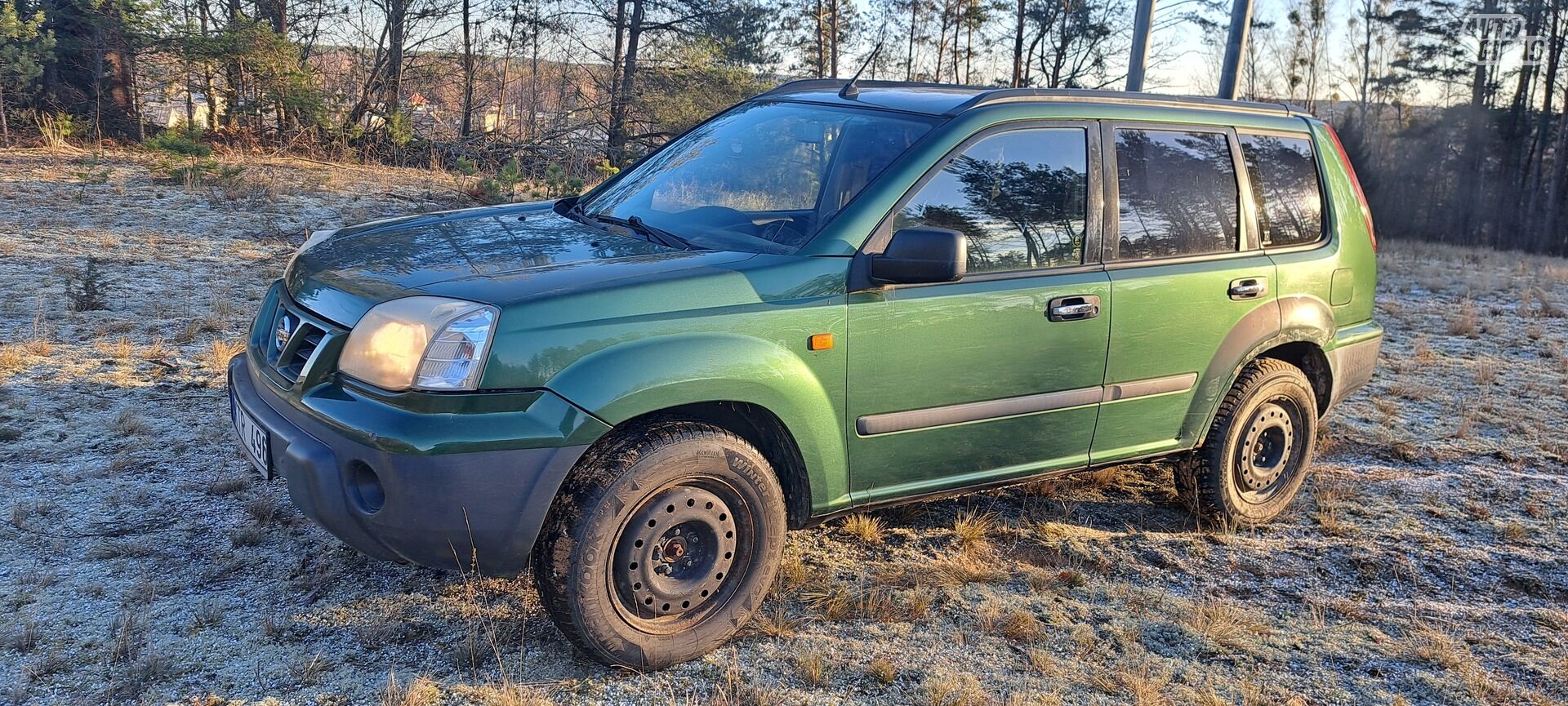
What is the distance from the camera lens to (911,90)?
404cm

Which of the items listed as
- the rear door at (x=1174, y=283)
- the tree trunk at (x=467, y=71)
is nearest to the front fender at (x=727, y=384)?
the rear door at (x=1174, y=283)

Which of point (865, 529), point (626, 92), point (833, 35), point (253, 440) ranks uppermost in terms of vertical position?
point (833, 35)

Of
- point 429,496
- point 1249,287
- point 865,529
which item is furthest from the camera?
point 865,529

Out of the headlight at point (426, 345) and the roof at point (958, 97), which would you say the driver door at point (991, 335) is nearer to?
the roof at point (958, 97)

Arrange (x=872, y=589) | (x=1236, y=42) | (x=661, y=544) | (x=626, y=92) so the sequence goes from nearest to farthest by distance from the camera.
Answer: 1. (x=661, y=544)
2. (x=872, y=589)
3. (x=1236, y=42)
4. (x=626, y=92)

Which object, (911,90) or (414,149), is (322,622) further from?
(414,149)

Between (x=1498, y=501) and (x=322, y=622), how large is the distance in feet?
16.9

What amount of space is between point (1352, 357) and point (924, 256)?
8.67ft

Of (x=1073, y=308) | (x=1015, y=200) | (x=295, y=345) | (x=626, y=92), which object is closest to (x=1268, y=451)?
(x=1073, y=308)

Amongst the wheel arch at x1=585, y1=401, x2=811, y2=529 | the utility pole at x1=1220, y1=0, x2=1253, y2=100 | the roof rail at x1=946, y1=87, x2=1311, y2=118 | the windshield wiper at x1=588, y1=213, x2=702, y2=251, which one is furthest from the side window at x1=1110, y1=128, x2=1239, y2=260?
the utility pole at x1=1220, y1=0, x2=1253, y2=100

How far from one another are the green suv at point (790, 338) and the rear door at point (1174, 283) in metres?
0.01

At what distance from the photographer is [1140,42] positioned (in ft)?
34.9

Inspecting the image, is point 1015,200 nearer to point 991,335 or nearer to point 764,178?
point 991,335

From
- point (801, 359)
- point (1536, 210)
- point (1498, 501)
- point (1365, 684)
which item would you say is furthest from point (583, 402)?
point (1536, 210)
